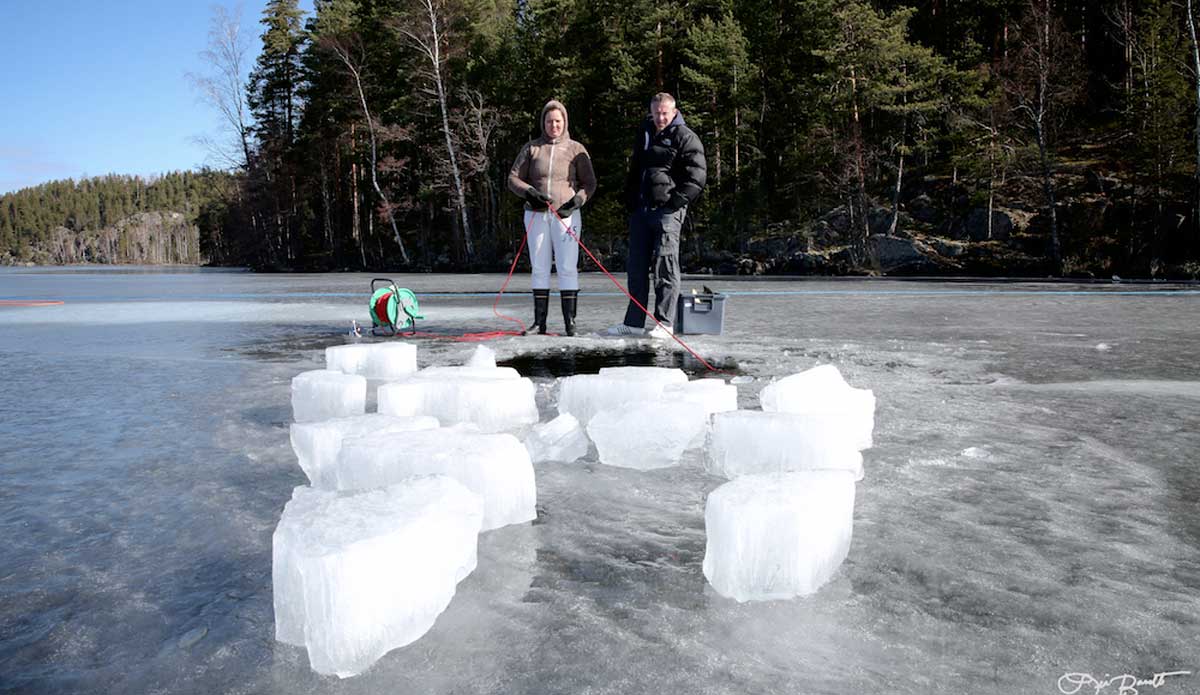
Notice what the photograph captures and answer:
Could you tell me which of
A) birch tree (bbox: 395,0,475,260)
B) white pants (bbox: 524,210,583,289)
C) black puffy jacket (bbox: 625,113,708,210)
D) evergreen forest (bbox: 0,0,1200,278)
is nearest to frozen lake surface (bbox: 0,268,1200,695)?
black puffy jacket (bbox: 625,113,708,210)

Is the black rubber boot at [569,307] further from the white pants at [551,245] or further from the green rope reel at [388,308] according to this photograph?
the green rope reel at [388,308]

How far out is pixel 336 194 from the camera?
4516cm

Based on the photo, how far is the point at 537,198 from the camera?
20.8 feet

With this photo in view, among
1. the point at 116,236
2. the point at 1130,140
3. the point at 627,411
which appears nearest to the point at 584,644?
the point at 627,411

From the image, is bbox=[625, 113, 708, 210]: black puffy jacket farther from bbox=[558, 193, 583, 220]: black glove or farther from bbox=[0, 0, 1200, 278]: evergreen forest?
bbox=[0, 0, 1200, 278]: evergreen forest

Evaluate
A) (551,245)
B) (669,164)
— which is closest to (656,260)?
(669,164)

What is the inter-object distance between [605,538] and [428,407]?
131cm

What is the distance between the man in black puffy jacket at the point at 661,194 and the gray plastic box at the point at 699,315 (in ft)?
0.61

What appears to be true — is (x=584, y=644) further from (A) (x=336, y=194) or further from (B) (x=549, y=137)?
(A) (x=336, y=194)

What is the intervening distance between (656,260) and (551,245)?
0.90 meters

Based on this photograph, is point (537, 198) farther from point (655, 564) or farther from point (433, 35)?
point (433, 35)

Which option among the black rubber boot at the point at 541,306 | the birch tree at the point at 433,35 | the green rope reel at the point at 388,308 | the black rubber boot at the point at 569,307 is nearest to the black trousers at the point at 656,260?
the black rubber boot at the point at 569,307

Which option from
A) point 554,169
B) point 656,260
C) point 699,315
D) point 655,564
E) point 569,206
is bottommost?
point 655,564

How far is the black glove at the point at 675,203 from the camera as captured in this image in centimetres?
629
